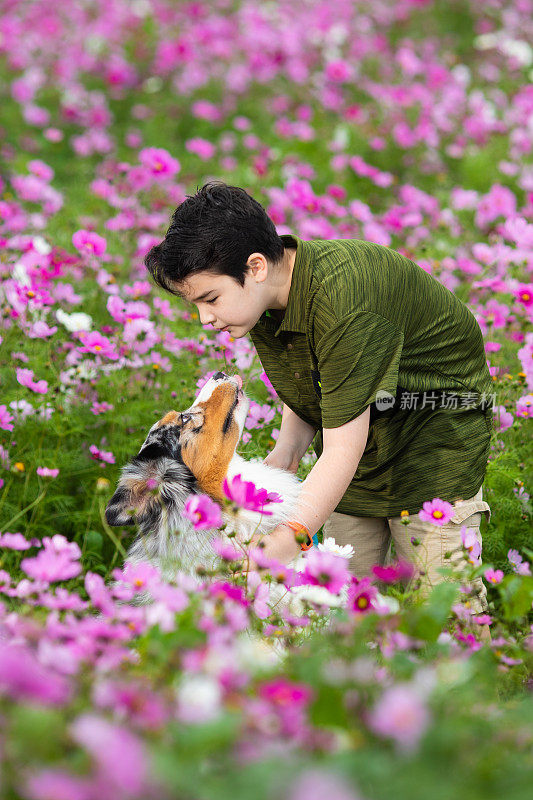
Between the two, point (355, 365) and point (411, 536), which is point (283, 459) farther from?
point (355, 365)

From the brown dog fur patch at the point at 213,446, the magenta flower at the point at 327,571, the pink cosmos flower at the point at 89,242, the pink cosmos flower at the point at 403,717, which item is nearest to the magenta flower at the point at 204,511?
the magenta flower at the point at 327,571

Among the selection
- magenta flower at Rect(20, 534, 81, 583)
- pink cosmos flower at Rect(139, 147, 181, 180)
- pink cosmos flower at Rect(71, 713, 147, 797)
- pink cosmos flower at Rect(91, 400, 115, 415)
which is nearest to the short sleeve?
magenta flower at Rect(20, 534, 81, 583)

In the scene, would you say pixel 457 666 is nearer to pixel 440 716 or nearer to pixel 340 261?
pixel 440 716

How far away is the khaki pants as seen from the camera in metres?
2.89

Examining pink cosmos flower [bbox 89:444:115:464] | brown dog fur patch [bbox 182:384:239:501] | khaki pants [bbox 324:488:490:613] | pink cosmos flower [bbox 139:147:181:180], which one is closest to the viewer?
brown dog fur patch [bbox 182:384:239:501]

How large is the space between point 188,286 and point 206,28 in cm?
865

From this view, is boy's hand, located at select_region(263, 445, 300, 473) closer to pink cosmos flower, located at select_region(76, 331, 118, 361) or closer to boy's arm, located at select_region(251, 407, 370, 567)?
boy's arm, located at select_region(251, 407, 370, 567)

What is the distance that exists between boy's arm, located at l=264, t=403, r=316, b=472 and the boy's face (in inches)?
26.7

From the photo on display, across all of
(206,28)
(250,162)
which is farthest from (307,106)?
(206,28)

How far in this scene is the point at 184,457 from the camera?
2791 millimetres

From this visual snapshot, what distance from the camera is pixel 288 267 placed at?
8.74ft

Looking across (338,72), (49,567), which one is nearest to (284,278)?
(49,567)

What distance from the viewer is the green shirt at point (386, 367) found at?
2.45 metres

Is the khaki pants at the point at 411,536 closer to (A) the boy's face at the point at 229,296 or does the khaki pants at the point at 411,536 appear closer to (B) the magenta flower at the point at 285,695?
(A) the boy's face at the point at 229,296
